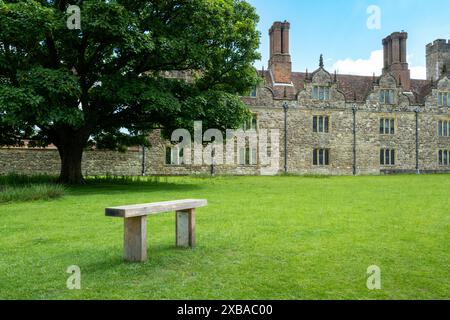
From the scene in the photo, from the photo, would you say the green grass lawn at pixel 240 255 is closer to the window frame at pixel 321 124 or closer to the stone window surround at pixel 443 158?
the window frame at pixel 321 124

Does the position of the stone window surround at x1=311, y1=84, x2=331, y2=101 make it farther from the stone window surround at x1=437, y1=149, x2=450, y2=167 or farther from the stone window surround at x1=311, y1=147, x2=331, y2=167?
the stone window surround at x1=437, y1=149, x2=450, y2=167

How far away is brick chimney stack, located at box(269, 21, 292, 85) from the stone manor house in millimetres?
87

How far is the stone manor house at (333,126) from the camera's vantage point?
1417 inches

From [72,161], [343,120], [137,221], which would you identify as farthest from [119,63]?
[343,120]

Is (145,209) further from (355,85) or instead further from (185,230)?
(355,85)

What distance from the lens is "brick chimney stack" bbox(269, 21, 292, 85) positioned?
37.9 metres

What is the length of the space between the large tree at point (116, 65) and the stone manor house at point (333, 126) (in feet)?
43.1

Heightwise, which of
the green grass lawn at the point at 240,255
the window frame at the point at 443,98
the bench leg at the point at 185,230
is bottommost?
the green grass lawn at the point at 240,255

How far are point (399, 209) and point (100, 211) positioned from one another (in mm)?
8314

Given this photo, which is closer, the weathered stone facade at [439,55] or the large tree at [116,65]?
the large tree at [116,65]

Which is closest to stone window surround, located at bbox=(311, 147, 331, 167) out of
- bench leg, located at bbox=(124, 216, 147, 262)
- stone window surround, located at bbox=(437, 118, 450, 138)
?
stone window surround, located at bbox=(437, 118, 450, 138)

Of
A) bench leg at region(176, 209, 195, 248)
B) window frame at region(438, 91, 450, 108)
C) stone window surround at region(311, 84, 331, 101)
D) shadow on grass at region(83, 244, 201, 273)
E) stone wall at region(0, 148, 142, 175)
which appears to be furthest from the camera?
window frame at region(438, 91, 450, 108)

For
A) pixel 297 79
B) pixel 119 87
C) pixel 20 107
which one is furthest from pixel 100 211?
pixel 297 79

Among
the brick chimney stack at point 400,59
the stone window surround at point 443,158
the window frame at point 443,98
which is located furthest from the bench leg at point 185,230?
the brick chimney stack at point 400,59
